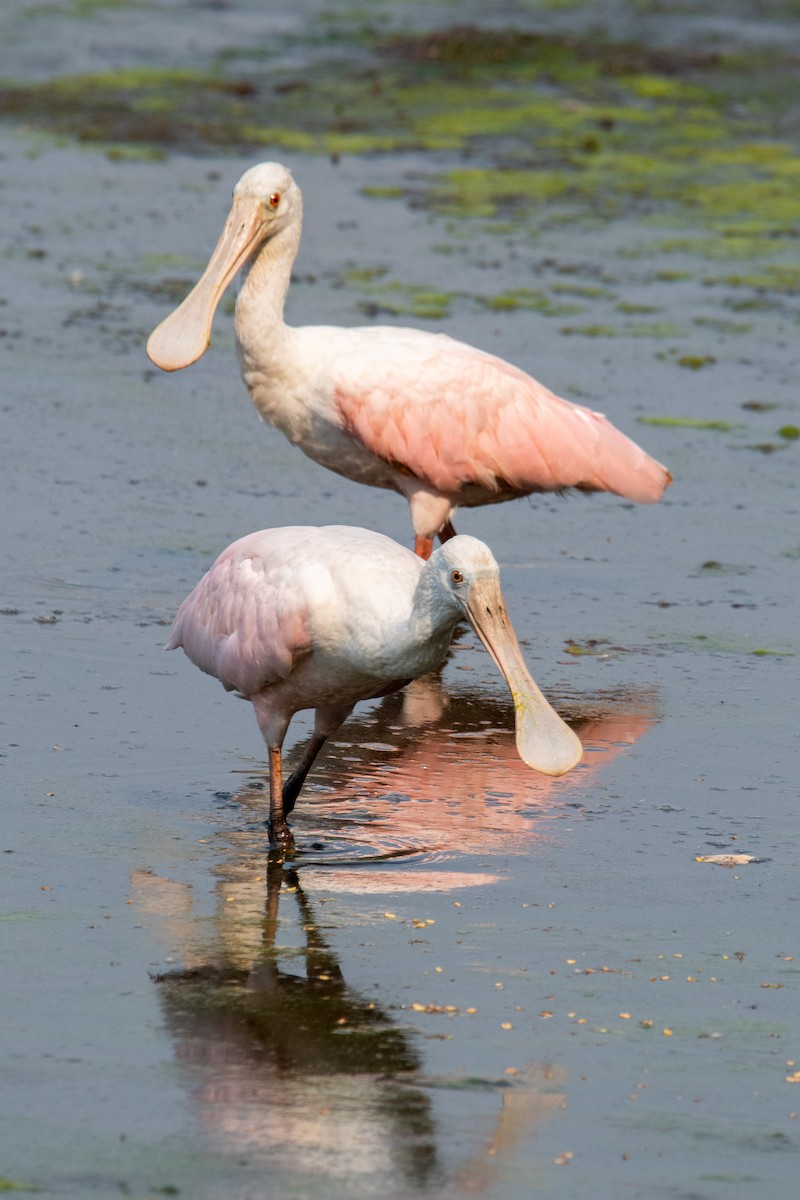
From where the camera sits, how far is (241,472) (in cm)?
1046

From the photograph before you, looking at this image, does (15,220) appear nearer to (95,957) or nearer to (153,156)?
(153,156)

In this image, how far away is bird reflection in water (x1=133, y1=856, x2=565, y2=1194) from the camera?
4332mm

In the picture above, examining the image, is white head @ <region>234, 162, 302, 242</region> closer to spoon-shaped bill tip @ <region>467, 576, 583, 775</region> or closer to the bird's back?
the bird's back

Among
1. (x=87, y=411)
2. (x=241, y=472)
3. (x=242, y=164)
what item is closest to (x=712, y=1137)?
(x=241, y=472)

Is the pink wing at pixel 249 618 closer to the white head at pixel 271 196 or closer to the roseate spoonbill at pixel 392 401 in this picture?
the roseate spoonbill at pixel 392 401

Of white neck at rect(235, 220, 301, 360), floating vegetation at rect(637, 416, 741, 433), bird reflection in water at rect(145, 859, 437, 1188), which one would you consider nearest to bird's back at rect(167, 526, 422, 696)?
bird reflection in water at rect(145, 859, 437, 1188)

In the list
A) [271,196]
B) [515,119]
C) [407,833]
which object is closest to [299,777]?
[407,833]

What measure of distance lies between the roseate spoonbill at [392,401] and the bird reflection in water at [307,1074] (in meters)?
3.46

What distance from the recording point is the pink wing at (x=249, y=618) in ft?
19.8

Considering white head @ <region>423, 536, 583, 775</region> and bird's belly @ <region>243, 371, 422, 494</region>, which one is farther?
bird's belly @ <region>243, 371, 422, 494</region>

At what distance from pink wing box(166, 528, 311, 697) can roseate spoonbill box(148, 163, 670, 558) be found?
1.90 metres

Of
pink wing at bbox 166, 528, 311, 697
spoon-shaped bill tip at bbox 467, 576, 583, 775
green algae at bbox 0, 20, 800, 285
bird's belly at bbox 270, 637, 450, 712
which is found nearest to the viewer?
→ spoon-shaped bill tip at bbox 467, 576, 583, 775

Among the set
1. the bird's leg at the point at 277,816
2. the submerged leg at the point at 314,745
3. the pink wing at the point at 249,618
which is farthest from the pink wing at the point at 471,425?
the bird's leg at the point at 277,816

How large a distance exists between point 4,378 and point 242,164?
757 cm
